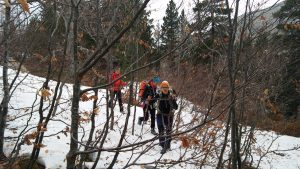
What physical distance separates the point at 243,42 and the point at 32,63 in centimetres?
577

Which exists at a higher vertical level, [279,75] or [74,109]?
[279,75]

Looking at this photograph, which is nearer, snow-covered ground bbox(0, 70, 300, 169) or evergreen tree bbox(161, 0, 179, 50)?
evergreen tree bbox(161, 0, 179, 50)

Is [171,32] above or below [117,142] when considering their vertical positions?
above

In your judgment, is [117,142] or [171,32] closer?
[171,32]

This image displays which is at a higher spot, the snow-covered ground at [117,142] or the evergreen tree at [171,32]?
the evergreen tree at [171,32]

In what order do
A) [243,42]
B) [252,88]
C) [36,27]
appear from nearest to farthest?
[36,27] → [243,42] → [252,88]

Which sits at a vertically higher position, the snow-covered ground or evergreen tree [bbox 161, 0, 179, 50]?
evergreen tree [bbox 161, 0, 179, 50]

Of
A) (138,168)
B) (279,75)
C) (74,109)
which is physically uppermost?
(279,75)

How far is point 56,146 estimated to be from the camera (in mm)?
8883

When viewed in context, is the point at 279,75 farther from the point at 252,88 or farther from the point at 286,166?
the point at 286,166

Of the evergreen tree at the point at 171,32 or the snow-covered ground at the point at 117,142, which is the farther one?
the snow-covered ground at the point at 117,142

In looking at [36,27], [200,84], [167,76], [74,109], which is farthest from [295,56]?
[74,109]

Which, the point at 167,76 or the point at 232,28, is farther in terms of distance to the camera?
the point at 167,76

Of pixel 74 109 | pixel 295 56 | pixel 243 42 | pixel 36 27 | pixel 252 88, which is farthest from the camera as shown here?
pixel 295 56
